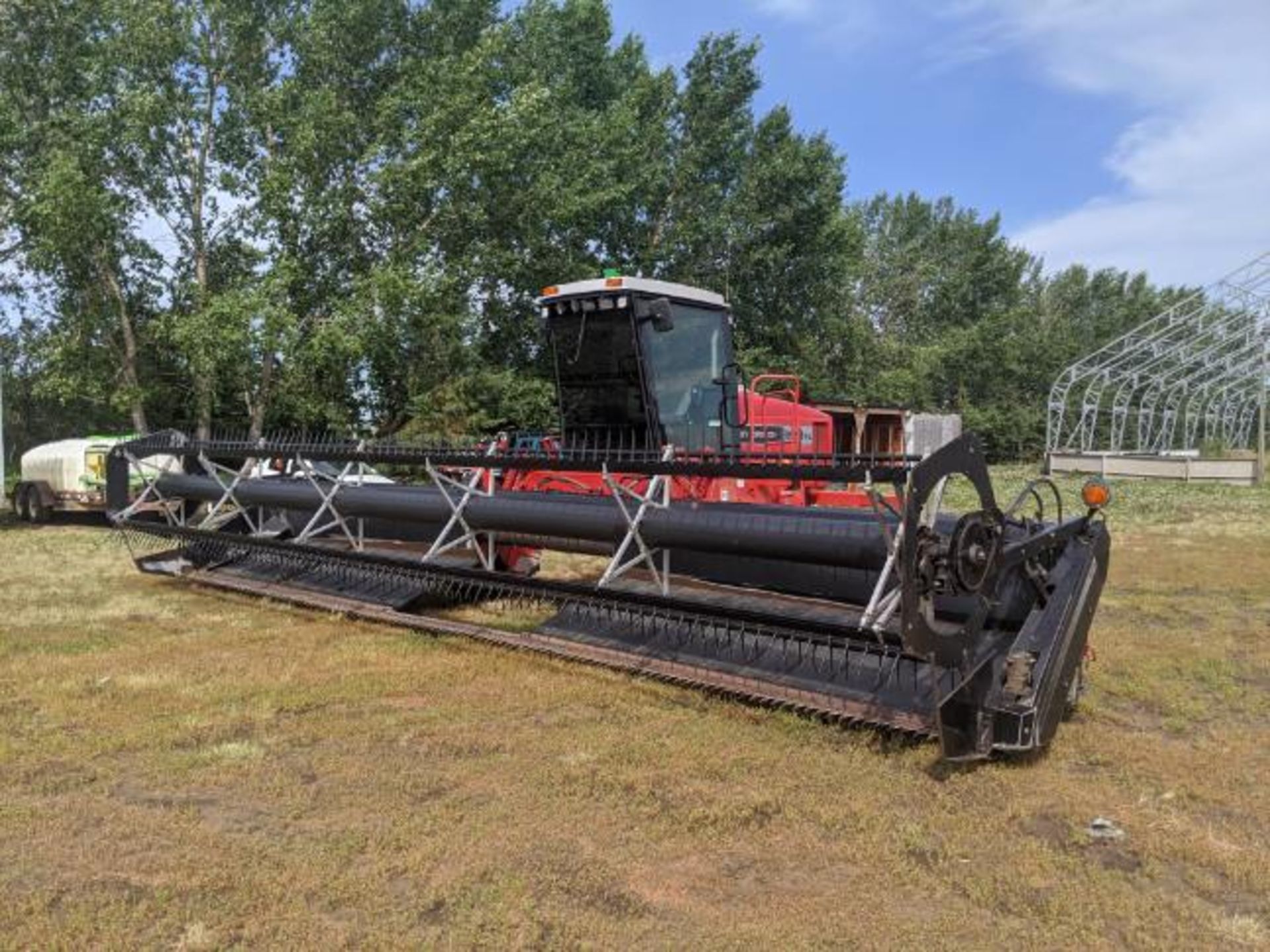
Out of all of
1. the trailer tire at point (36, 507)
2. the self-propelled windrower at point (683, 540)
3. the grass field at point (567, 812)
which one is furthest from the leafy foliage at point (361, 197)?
the grass field at point (567, 812)

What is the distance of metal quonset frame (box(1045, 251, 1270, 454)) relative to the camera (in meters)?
26.3

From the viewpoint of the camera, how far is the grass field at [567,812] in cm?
268

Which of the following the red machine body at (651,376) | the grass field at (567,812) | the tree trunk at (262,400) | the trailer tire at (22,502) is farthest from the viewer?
the tree trunk at (262,400)

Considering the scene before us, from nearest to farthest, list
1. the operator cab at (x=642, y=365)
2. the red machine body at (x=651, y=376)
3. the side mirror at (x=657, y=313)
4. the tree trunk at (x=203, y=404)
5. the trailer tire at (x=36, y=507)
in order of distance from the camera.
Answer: the side mirror at (x=657, y=313), the red machine body at (x=651, y=376), the operator cab at (x=642, y=365), the trailer tire at (x=36, y=507), the tree trunk at (x=203, y=404)

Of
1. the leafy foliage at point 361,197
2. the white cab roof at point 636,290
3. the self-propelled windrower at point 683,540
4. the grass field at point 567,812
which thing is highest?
the leafy foliage at point 361,197

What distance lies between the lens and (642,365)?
24.1 ft

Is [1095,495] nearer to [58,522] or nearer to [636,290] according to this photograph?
[636,290]

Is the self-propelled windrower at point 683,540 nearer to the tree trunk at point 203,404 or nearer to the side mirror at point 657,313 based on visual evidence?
the side mirror at point 657,313

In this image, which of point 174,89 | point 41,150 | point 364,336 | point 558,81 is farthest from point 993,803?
point 558,81

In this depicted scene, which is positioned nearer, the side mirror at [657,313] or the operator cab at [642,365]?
the side mirror at [657,313]

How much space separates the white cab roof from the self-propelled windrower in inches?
1.1

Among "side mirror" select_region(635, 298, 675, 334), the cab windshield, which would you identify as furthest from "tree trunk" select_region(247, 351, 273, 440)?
"side mirror" select_region(635, 298, 675, 334)

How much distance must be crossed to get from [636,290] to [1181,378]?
28.6 metres

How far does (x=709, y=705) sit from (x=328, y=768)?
1.74 meters
